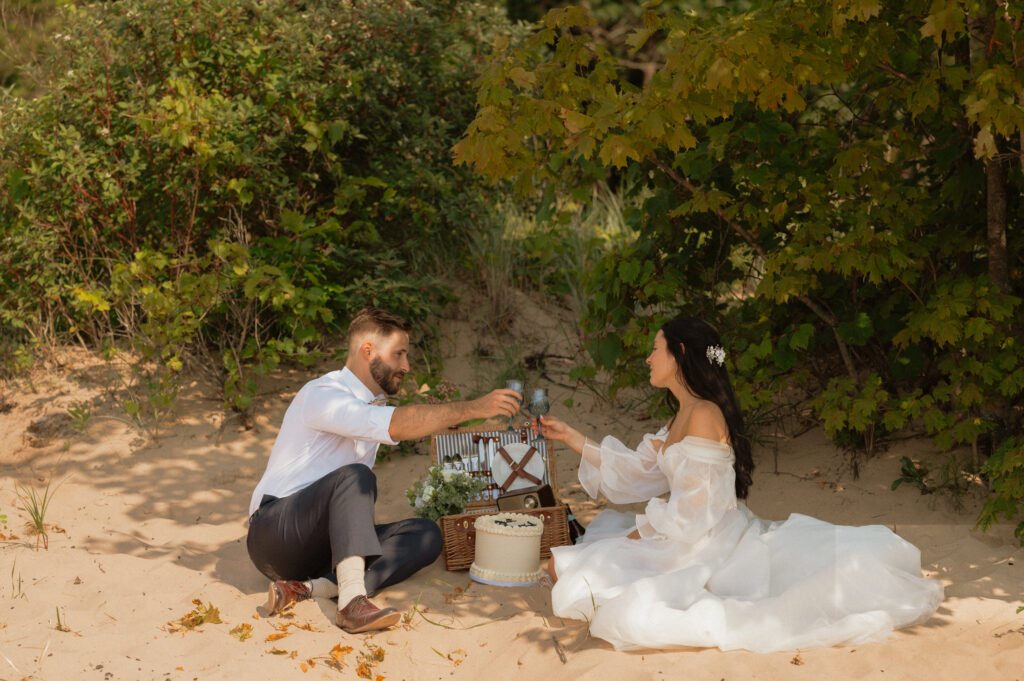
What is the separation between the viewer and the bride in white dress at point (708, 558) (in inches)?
146

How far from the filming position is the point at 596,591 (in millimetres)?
3971

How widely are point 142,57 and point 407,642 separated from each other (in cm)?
493

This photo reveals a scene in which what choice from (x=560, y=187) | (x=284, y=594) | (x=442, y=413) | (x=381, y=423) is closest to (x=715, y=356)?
(x=442, y=413)

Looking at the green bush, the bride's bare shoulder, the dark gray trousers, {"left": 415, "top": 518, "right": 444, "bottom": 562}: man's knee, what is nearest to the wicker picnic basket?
{"left": 415, "top": 518, "right": 444, "bottom": 562}: man's knee

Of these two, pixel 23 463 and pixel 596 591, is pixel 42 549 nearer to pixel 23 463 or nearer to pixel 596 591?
pixel 23 463

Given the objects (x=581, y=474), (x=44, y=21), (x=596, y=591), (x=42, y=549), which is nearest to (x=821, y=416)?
(x=581, y=474)

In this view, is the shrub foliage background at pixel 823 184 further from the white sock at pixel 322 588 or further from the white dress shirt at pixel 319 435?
the white sock at pixel 322 588

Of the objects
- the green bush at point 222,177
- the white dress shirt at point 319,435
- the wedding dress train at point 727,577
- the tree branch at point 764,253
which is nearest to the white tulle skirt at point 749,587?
the wedding dress train at point 727,577

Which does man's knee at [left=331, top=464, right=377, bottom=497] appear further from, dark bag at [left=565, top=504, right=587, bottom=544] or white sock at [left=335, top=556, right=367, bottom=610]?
dark bag at [left=565, top=504, right=587, bottom=544]

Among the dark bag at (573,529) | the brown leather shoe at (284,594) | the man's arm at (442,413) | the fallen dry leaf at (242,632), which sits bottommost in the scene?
the fallen dry leaf at (242,632)

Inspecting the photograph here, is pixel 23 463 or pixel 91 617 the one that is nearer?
pixel 91 617

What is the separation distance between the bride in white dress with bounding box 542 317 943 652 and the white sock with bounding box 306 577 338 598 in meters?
1.02

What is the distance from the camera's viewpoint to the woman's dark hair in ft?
14.3

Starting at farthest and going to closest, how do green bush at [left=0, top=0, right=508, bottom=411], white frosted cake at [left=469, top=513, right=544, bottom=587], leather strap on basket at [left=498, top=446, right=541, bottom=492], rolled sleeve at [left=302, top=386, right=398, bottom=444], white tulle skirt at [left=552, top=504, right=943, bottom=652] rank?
1. green bush at [left=0, top=0, right=508, bottom=411]
2. leather strap on basket at [left=498, top=446, right=541, bottom=492]
3. white frosted cake at [left=469, top=513, right=544, bottom=587]
4. rolled sleeve at [left=302, top=386, right=398, bottom=444]
5. white tulle skirt at [left=552, top=504, right=943, bottom=652]
